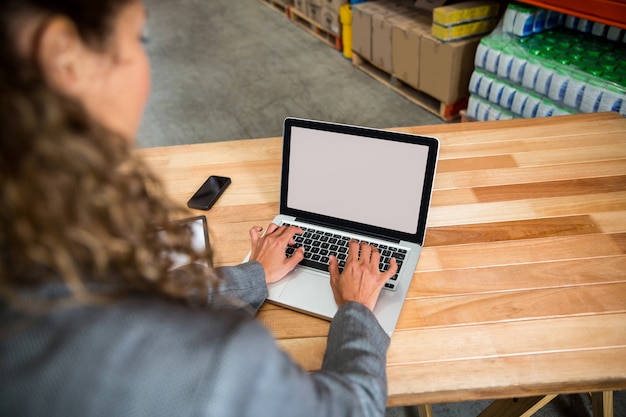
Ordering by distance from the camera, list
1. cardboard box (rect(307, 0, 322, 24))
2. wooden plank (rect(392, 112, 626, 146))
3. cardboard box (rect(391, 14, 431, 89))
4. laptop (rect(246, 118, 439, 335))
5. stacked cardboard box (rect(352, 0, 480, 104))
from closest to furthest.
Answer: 1. laptop (rect(246, 118, 439, 335))
2. wooden plank (rect(392, 112, 626, 146))
3. stacked cardboard box (rect(352, 0, 480, 104))
4. cardboard box (rect(391, 14, 431, 89))
5. cardboard box (rect(307, 0, 322, 24))

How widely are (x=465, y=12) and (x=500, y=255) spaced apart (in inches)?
91.5

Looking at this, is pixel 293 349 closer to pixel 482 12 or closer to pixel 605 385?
pixel 605 385

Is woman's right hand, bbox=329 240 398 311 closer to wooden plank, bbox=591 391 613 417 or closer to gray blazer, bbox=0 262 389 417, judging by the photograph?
gray blazer, bbox=0 262 389 417

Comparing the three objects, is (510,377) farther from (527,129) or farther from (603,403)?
(527,129)

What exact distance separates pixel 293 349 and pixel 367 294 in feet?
0.58

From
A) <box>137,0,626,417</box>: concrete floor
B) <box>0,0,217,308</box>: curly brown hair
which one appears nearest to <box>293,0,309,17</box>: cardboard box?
<box>137,0,626,417</box>: concrete floor

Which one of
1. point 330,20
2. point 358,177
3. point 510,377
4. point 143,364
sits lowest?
point 330,20

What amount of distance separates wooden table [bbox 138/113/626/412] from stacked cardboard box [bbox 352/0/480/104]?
1588mm

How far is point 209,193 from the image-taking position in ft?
4.26

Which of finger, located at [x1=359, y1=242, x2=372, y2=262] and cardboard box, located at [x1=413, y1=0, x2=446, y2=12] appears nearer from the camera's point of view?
finger, located at [x1=359, y1=242, x2=372, y2=262]

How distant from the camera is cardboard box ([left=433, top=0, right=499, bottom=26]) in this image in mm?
2832

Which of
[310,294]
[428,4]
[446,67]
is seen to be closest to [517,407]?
[310,294]

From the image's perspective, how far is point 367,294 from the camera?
35.4 inches

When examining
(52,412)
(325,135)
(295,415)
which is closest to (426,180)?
(325,135)
